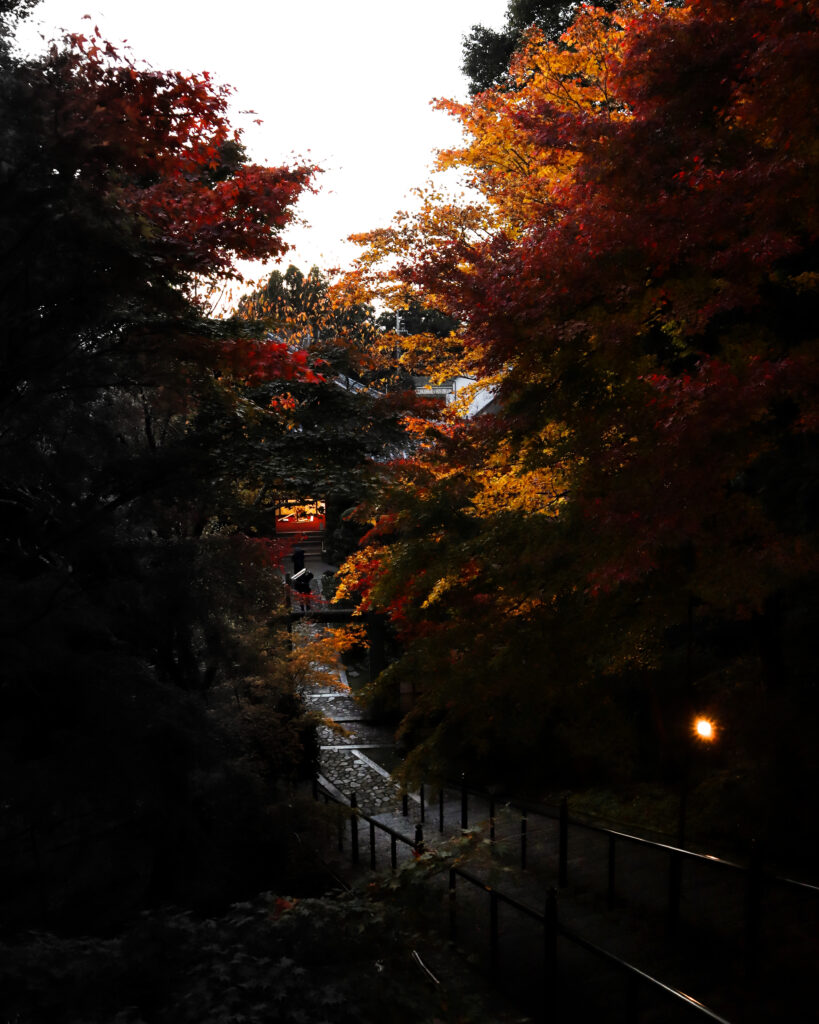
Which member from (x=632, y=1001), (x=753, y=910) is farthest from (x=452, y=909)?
(x=753, y=910)

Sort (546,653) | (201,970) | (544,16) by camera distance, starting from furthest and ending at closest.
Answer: (544,16) < (546,653) < (201,970)

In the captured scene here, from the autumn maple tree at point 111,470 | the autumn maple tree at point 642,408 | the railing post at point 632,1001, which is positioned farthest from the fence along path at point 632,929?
the autumn maple tree at point 111,470

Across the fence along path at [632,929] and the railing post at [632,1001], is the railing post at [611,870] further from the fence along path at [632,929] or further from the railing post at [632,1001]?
the railing post at [632,1001]

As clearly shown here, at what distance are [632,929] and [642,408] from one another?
5.01 metres

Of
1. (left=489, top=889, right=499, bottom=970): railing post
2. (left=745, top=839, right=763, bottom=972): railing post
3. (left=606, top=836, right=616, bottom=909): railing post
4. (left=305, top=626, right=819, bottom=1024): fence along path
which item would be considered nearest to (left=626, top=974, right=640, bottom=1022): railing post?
(left=305, top=626, right=819, bottom=1024): fence along path

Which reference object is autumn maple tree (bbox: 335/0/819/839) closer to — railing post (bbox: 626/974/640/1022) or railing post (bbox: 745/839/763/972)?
railing post (bbox: 745/839/763/972)

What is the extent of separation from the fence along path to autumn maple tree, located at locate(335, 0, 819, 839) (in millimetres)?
1676

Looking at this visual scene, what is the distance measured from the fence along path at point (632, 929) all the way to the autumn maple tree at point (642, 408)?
1.68 metres

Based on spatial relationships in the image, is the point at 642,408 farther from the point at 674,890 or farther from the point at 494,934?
the point at 494,934

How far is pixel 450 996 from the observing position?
4973mm

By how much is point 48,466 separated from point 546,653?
5.94 m

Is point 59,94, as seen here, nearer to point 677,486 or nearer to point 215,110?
point 215,110

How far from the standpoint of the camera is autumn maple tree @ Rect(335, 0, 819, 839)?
5.99m

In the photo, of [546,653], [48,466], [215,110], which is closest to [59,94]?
[215,110]
